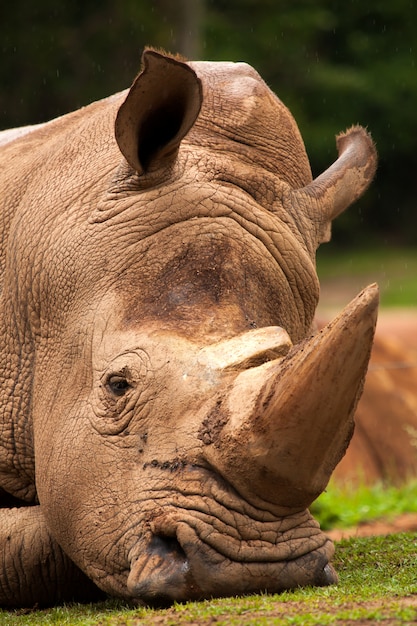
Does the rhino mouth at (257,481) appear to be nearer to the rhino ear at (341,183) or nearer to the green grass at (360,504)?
the rhino ear at (341,183)

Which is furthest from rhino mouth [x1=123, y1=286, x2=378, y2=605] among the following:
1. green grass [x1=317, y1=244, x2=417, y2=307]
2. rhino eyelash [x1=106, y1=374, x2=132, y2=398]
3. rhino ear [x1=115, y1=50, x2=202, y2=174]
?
green grass [x1=317, y1=244, x2=417, y2=307]

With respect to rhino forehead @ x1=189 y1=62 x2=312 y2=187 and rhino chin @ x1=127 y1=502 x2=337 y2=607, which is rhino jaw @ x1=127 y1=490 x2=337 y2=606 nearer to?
rhino chin @ x1=127 y1=502 x2=337 y2=607

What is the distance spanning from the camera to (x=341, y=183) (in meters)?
5.46

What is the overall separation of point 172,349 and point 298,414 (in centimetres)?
59

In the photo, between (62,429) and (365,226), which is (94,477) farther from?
(365,226)

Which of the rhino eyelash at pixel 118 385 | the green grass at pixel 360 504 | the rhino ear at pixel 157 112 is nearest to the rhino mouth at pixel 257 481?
the rhino eyelash at pixel 118 385

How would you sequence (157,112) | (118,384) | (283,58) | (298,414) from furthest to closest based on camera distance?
(283,58)
(157,112)
(118,384)
(298,414)

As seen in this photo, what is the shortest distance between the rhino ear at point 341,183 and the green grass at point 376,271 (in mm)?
15445

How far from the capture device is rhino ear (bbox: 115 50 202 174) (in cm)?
462

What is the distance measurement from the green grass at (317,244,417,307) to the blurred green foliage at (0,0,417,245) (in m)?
1.08

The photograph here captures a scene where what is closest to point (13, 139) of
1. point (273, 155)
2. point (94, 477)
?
point (273, 155)

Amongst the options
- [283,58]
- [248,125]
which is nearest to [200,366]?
[248,125]

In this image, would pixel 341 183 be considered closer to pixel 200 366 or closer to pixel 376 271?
pixel 200 366

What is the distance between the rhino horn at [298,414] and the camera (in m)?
3.90
